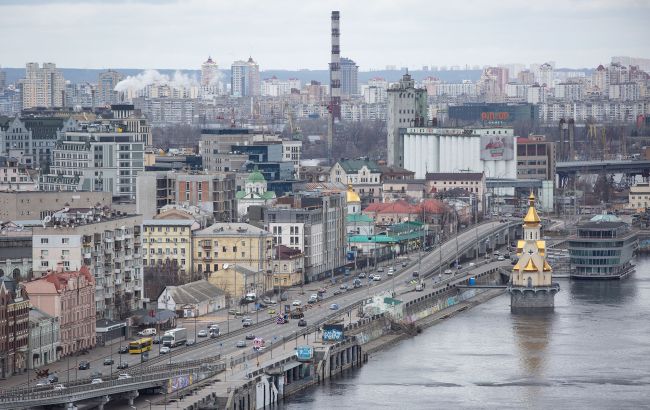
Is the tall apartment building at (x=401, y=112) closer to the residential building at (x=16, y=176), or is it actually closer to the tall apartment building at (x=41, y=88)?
the residential building at (x=16, y=176)

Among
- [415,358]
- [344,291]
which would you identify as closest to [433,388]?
[415,358]

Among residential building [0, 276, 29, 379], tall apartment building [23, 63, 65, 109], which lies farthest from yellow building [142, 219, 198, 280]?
tall apartment building [23, 63, 65, 109]

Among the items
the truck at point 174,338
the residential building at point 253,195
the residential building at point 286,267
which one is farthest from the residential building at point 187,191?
the truck at point 174,338

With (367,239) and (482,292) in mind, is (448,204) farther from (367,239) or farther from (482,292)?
(482,292)

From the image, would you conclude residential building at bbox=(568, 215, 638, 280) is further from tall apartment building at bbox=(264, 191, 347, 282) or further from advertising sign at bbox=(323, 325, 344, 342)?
advertising sign at bbox=(323, 325, 344, 342)

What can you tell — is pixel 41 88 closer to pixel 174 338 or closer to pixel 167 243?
pixel 167 243

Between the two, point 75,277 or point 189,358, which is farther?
point 75,277
